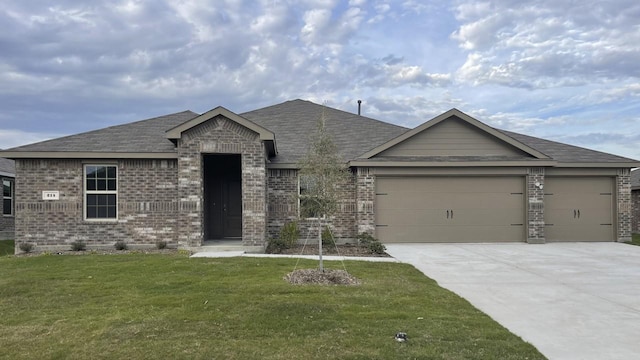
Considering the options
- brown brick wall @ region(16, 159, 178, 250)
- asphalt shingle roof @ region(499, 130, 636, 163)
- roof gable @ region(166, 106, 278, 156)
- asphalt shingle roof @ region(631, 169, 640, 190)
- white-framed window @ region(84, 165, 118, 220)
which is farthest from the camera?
asphalt shingle roof @ region(631, 169, 640, 190)

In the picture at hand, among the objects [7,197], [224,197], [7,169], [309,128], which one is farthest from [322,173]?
[7,169]

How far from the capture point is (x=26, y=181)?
13.7 meters

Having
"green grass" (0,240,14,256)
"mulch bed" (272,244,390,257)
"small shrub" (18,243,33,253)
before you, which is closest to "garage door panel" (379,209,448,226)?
"mulch bed" (272,244,390,257)

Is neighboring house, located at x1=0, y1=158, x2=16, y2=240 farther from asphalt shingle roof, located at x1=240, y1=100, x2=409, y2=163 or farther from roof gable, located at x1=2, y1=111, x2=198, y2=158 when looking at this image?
asphalt shingle roof, located at x1=240, y1=100, x2=409, y2=163

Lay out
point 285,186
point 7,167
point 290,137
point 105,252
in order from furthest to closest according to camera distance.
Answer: point 7,167 < point 290,137 < point 285,186 < point 105,252

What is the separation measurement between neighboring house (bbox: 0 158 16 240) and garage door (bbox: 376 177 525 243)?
55.4ft

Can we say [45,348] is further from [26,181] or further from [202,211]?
[26,181]

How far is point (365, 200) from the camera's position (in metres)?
15.4

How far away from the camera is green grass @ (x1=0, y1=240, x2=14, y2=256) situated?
1504 centimetres

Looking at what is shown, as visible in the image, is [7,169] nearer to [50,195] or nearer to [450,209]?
[50,195]

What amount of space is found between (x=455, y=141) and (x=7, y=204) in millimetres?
20157

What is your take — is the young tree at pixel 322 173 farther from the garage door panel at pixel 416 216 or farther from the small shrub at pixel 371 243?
the garage door panel at pixel 416 216

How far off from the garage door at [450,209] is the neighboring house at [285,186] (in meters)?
0.04

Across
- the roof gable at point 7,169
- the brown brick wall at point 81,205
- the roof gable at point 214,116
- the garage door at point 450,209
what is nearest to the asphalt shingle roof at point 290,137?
the brown brick wall at point 81,205
